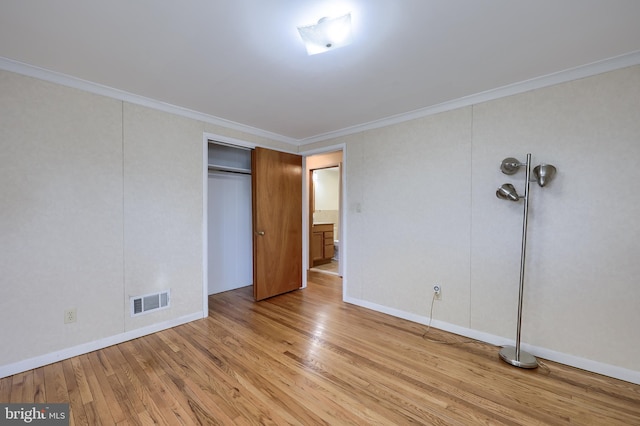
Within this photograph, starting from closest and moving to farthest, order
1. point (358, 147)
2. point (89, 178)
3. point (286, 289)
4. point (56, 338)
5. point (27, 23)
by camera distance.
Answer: point (27, 23), point (56, 338), point (89, 178), point (358, 147), point (286, 289)

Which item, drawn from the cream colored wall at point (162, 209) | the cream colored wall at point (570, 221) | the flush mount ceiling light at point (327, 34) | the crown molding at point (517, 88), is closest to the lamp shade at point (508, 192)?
the cream colored wall at point (570, 221)

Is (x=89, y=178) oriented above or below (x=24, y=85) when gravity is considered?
below

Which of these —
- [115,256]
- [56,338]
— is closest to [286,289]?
[115,256]

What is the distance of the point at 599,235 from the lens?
2109mm

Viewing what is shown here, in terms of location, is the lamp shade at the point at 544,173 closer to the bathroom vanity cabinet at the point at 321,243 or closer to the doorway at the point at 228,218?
the doorway at the point at 228,218

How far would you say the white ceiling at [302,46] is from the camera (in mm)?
1510

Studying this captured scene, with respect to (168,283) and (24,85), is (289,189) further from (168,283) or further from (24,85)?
(24,85)

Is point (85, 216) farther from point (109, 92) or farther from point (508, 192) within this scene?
point (508, 192)

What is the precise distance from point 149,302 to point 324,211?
15.3ft

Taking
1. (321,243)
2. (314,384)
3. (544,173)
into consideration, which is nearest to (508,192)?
→ (544,173)

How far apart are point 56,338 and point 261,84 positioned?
2.78 metres

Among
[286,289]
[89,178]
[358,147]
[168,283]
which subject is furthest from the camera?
[286,289]

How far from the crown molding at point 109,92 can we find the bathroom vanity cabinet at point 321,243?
2.90 metres

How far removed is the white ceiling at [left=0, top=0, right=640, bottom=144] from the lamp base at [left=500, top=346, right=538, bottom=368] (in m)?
2.37
